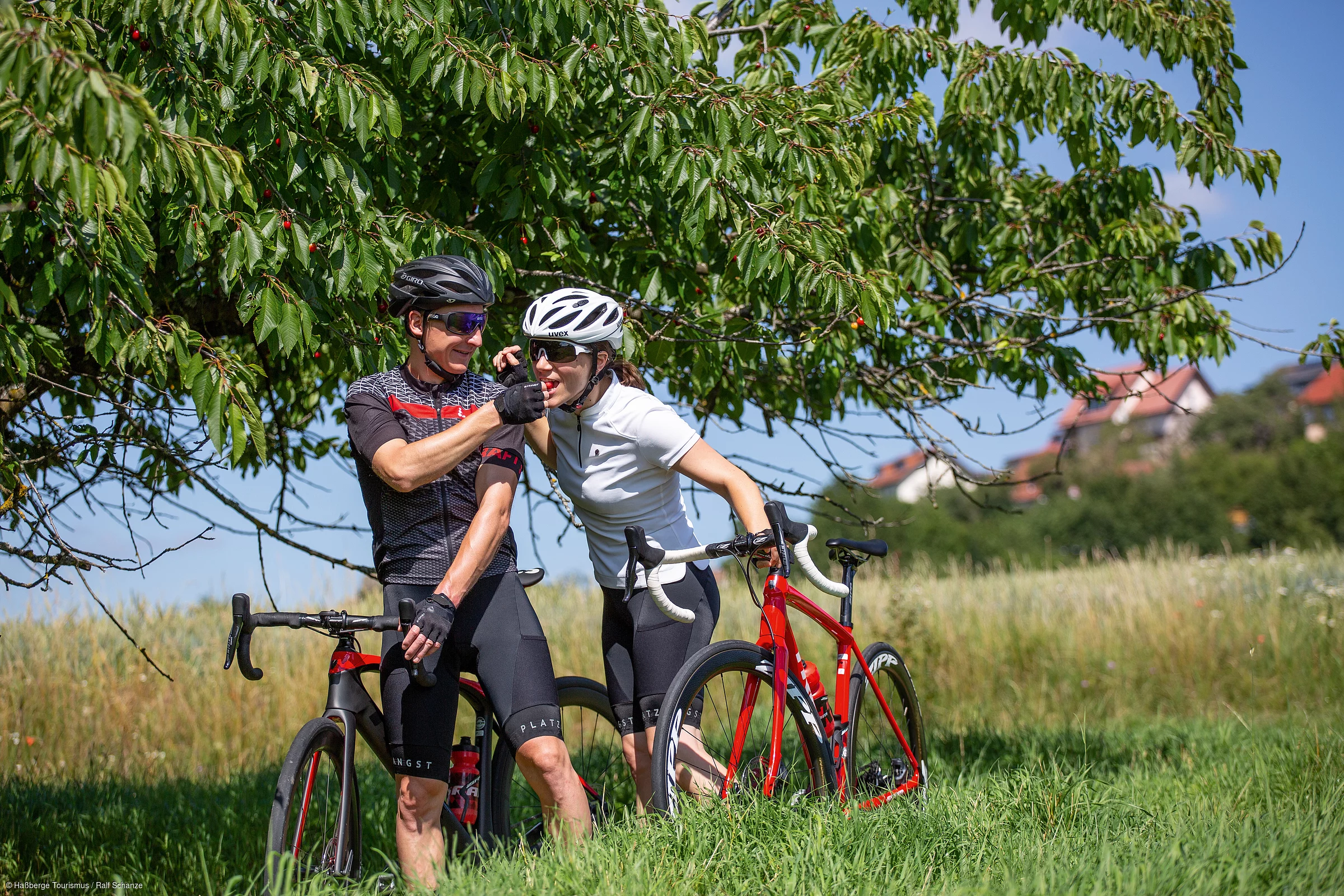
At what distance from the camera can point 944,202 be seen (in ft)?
21.3

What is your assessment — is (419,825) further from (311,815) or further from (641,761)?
(641,761)

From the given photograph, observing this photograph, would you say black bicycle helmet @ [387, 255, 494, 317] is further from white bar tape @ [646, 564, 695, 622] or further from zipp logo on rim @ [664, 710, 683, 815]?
zipp logo on rim @ [664, 710, 683, 815]

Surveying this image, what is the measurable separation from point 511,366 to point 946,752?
469 centimetres

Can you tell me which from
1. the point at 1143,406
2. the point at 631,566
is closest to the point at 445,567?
the point at 631,566

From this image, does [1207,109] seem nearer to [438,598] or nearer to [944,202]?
[944,202]

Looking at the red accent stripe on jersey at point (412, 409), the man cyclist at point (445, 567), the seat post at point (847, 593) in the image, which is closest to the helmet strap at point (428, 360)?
the man cyclist at point (445, 567)

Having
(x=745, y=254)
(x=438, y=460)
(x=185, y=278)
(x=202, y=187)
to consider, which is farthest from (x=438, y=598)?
(x=185, y=278)

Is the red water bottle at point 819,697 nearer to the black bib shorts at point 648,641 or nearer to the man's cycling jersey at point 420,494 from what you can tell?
the black bib shorts at point 648,641

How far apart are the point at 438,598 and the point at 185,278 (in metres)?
2.72

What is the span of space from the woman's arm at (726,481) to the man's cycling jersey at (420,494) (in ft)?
1.75

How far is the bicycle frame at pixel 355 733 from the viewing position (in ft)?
10.0

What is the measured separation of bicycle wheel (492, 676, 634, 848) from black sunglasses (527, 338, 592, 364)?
1117mm

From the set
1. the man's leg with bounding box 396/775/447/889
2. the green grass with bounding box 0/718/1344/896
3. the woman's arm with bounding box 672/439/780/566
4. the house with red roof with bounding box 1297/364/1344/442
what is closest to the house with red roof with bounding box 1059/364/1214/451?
A: the green grass with bounding box 0/718/1344/896

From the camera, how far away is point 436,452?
9.73 feet
